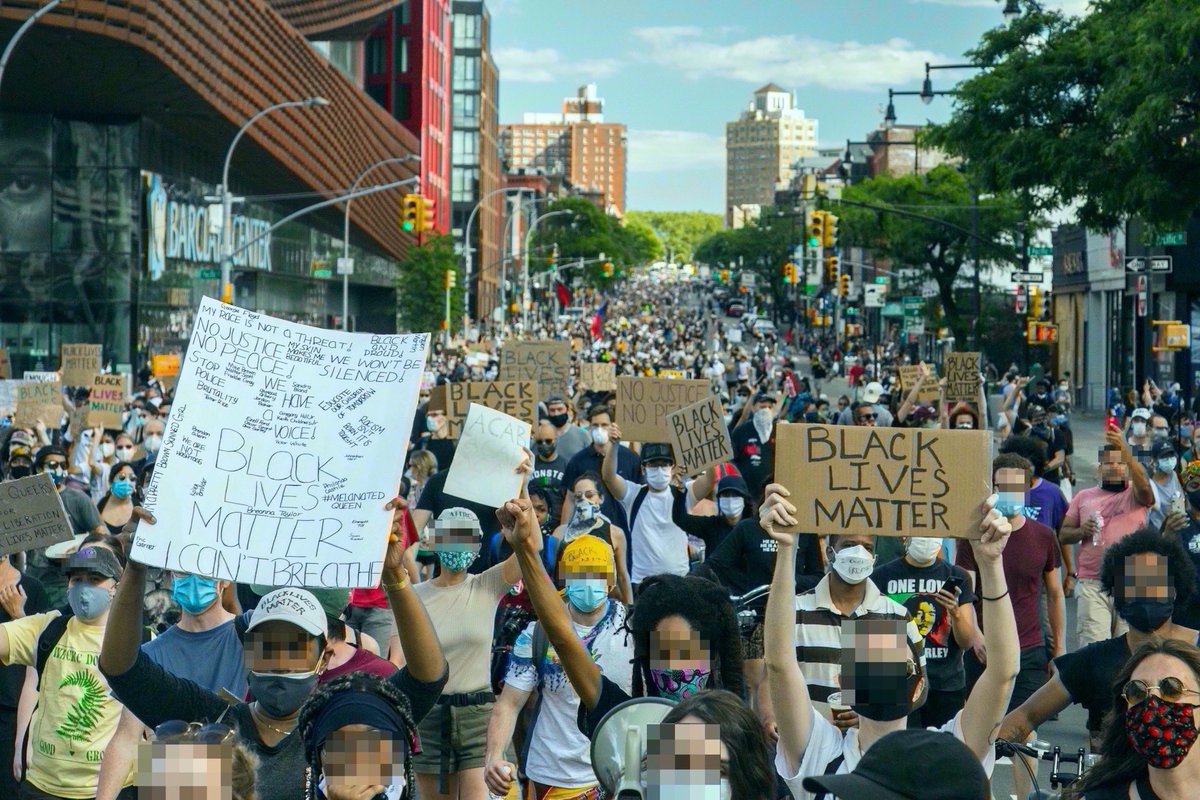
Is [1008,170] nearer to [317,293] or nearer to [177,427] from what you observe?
[177,427]

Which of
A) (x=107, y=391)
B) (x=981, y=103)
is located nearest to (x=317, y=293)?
(x=981, y=103)

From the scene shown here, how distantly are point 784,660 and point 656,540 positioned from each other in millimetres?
6203

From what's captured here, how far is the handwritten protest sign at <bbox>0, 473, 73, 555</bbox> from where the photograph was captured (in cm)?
888

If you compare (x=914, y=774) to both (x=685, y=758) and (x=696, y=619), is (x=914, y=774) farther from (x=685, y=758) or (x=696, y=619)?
(x=696, y=619)

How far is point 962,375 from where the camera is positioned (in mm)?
21156

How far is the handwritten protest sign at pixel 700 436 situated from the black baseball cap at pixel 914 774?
340 inches

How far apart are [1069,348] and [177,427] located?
2430 inches

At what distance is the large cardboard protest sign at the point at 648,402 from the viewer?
639 inches

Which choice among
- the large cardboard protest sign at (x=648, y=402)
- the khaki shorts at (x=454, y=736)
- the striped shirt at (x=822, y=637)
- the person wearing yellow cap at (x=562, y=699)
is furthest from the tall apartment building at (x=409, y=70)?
the striped shirt at (x=822, y=637)

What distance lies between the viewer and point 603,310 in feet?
518

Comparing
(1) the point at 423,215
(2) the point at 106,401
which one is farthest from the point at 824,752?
(1) the point at 423,215

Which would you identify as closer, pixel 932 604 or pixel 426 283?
pixel 932 604

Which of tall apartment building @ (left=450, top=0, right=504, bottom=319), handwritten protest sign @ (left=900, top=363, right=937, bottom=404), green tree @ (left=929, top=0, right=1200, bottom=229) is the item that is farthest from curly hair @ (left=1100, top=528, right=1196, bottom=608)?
tall apartment building @ (left=450, top=0, right=504, bottom=319)

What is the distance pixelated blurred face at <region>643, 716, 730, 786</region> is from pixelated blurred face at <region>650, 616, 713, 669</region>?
4.69ft
